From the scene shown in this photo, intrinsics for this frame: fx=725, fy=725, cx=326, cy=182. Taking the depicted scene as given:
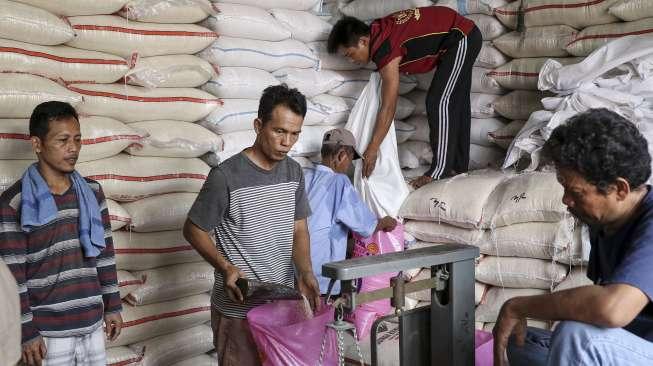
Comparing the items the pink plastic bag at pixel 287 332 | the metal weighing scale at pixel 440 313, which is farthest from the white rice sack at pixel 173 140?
the metal weighing scale at pixel 440 313

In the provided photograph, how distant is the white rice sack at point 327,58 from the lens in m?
3.44

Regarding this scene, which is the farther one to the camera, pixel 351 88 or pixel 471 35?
pixel 351 88

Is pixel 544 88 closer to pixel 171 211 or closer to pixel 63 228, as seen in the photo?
pixel 171 211

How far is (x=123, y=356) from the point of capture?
9.07ft

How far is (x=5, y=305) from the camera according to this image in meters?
1.09

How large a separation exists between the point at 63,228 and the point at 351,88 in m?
1.80

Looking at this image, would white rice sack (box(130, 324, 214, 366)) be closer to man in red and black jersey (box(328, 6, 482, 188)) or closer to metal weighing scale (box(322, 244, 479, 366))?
man in red and black jersey (box(328, 6, 482, 188))

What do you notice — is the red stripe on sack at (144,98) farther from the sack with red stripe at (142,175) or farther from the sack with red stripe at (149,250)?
the sack with red stripe at (149,250)

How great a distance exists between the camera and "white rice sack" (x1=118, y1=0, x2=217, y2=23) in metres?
2.71

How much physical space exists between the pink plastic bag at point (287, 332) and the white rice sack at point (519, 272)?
0.95 metres

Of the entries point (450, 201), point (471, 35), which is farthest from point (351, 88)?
point (450, 201)

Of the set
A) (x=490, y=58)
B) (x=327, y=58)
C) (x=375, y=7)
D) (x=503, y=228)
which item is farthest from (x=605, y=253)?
(x=375, y=7)

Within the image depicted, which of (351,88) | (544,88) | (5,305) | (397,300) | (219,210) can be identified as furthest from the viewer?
(351,88)

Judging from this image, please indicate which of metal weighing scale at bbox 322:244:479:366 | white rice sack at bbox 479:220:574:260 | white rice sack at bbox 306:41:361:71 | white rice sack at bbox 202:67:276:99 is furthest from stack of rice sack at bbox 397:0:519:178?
metal weighing scale at bbox 322:244:479:366
